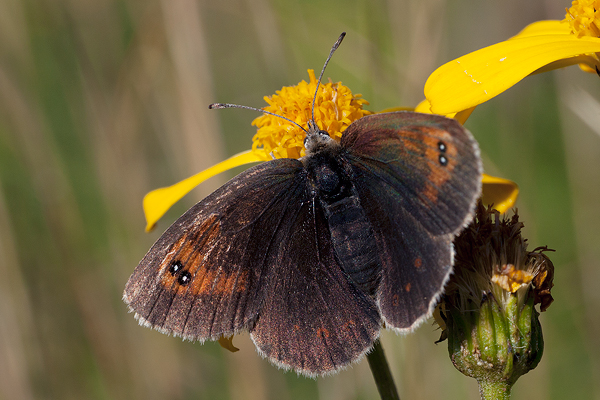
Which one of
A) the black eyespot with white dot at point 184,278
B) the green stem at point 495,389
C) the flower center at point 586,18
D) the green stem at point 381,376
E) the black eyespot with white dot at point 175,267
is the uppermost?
the flower center at point 586,18

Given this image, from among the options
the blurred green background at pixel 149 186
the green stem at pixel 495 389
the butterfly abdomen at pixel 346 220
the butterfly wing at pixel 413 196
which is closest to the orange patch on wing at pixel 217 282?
the butterfly abdomen at pixel 346 220

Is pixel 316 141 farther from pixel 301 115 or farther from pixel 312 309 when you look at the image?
pixel 312 309

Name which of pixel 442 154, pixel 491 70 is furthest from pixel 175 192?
pixel 491 70

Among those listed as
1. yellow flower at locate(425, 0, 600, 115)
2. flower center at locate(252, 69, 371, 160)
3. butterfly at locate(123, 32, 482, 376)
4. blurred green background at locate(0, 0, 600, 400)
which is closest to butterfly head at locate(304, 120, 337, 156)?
butterfly at locate(123, 32, 482, 376)

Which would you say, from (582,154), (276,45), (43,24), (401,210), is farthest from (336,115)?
(43,24)

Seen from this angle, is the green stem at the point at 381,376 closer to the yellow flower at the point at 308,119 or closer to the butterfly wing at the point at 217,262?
the butterfly wing at the point at 217,262

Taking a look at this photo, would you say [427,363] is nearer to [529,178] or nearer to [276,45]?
[529,178]

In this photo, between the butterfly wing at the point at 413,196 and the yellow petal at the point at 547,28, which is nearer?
the butterfly wing at the point at 413,196

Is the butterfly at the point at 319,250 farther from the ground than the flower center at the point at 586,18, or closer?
closer
